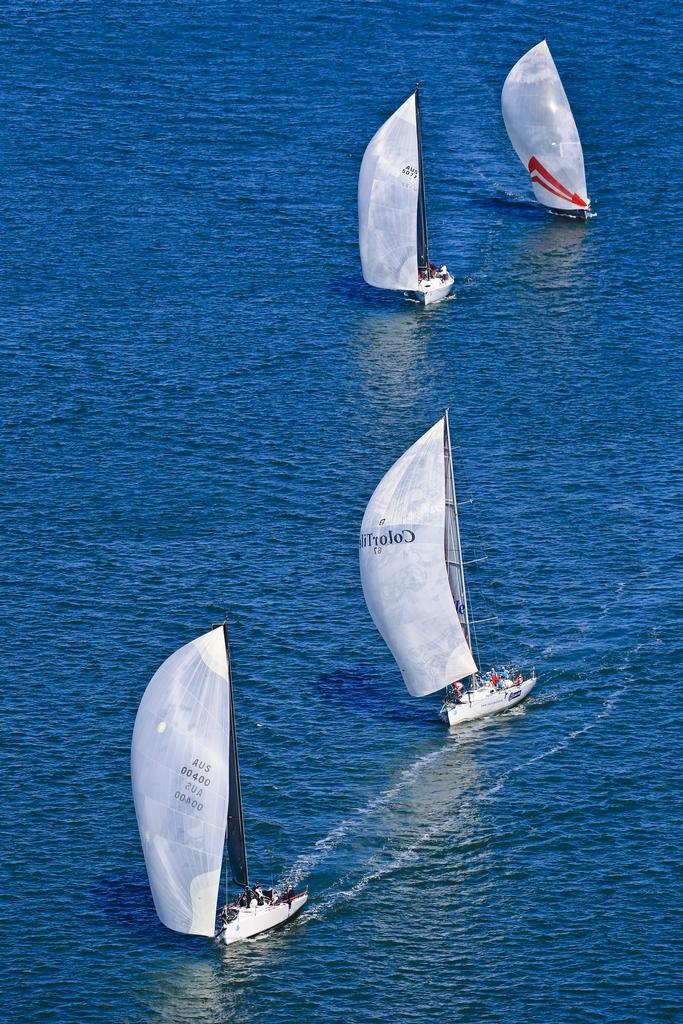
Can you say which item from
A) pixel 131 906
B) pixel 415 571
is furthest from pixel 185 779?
pixel 415 571

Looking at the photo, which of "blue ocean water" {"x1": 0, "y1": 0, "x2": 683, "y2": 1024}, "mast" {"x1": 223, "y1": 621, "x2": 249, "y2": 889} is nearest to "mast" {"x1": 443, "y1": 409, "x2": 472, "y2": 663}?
"blue ocean water" {"x1": 0, "y1": 0, "x2": 683, "y2": 1024}

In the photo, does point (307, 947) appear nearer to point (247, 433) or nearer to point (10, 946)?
point (10, 946)

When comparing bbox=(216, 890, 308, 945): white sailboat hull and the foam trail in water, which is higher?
the foam trail in water

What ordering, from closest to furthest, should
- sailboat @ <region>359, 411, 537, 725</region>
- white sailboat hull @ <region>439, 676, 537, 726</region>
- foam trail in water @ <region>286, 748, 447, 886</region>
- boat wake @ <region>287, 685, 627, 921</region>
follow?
boat wake @ <region>287, 685, 627, 921</region> < foam trail in water @ <region>286, 748, 447, 886</region> < sailboat @ <region>359, 411, 537, 725</region> < white sailboat hull @ <region>439, 676, 537, 726</region>

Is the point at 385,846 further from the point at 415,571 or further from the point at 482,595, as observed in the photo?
the point at 482,595

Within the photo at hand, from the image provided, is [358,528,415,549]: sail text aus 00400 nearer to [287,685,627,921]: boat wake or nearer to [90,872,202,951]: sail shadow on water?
[287,685,627,921]: boat wake

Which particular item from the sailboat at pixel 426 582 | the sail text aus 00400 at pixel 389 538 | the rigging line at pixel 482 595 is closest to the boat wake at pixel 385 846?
the sailboat at pixel 426 582

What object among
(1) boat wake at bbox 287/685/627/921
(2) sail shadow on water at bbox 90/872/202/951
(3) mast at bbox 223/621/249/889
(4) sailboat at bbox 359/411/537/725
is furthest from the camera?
(4) sailboat at bbox 359/411/537/725

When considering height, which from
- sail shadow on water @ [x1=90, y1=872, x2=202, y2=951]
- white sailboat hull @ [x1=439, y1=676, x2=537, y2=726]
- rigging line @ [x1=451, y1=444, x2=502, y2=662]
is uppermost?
rigging line @ [x1=451, y1=444, x2=502, y2=662]
